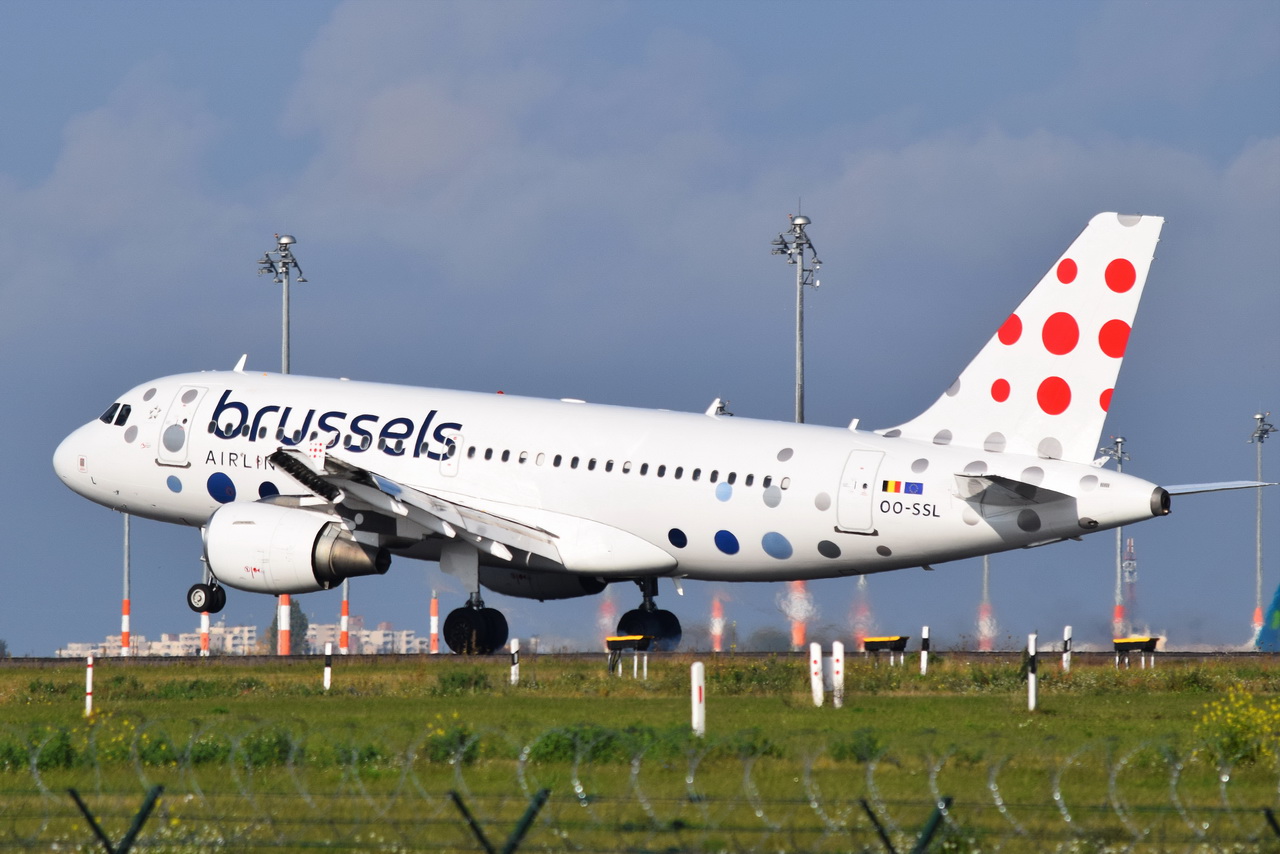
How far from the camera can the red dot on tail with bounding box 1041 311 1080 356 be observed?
35.9 meters

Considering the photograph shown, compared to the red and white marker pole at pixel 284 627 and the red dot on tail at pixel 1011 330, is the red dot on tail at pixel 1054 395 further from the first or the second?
the red and white marker pole at pixel 284 627

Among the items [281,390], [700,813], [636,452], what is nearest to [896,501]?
[636,452]

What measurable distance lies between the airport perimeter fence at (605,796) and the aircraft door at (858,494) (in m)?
14.7

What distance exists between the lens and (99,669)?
3975 cm

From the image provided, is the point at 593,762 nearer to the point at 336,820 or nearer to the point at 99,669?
the point at 336,820

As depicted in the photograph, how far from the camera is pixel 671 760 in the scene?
19.8 metres

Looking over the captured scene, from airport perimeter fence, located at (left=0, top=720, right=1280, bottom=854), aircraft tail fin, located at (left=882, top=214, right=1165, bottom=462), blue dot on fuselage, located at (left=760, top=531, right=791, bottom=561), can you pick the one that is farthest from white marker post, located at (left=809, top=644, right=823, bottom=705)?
aircraft tail fin, located at (left=882, top=214, right=1165, bottom=462)

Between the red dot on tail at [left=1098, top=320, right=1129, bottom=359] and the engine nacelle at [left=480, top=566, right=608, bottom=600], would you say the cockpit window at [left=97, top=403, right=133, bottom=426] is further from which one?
the red dot on tail at [left=1098, top=320, right=1129, bottom=359]

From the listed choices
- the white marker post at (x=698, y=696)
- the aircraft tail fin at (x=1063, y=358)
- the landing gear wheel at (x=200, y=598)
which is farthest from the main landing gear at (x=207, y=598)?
the white marker post at (x=698, y=696)

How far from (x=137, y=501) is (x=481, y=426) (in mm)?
9292

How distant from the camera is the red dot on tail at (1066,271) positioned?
36.2 m

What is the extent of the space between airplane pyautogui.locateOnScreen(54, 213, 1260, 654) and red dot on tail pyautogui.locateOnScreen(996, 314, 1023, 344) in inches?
2.3

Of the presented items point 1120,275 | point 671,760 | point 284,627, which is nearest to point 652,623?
point 1120,275

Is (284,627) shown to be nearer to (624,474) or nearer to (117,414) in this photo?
(117,414)
